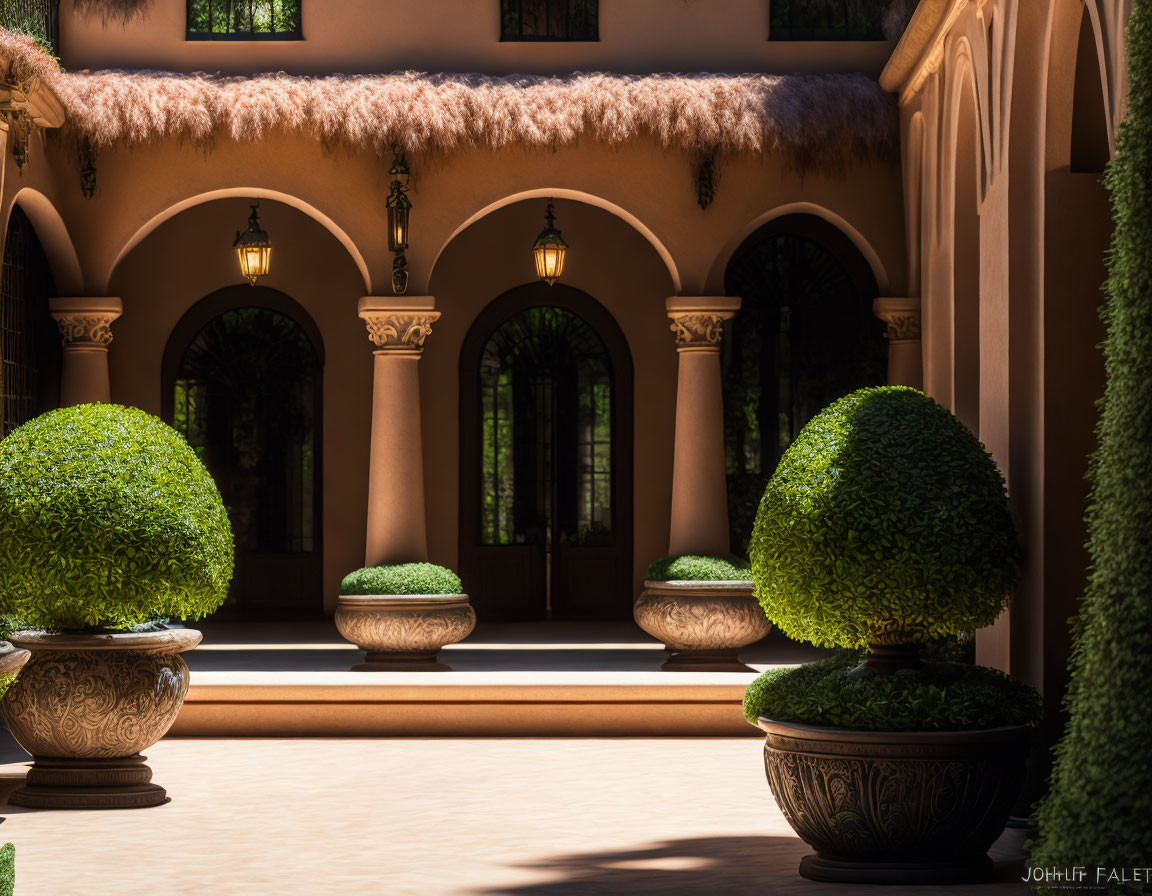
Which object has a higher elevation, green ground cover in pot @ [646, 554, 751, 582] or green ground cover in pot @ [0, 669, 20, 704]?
green ground cover in pot @ [646, 554, 751, 582]

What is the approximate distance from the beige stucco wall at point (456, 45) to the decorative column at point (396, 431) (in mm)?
2144

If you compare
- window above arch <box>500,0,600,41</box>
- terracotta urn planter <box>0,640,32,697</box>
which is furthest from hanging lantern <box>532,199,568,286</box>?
terracotta urn planter <box>0,640,32,697</box>

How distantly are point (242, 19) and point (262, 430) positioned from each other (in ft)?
13.8

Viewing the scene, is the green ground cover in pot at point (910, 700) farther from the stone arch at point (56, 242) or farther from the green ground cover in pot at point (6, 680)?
the stone arch at point (56, 242)

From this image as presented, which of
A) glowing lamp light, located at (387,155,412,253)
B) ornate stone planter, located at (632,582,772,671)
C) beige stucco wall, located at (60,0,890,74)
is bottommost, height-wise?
ornate stone planter, located at (632,582,772,671)

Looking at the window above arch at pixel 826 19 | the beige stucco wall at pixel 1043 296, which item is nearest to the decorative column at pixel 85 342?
the window above arch at pixel 826 19

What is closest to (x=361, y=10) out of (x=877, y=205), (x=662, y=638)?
(x=877, y=205)

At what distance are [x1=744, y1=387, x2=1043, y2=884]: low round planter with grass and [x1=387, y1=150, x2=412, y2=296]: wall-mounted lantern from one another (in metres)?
6.98

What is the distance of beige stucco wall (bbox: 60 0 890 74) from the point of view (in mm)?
13930

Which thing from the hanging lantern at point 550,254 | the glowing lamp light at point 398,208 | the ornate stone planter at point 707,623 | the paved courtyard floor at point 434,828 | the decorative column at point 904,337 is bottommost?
the paved courtyard floor at point 434,828

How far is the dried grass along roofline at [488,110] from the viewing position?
513 inches

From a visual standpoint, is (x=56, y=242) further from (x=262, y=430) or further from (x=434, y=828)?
(x=434, y=828)

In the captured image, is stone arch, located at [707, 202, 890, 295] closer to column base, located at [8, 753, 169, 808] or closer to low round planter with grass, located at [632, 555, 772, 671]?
low round planter with grass, located at [632, 555, 772, 671]

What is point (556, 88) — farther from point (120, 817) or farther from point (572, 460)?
point (120, 817)
